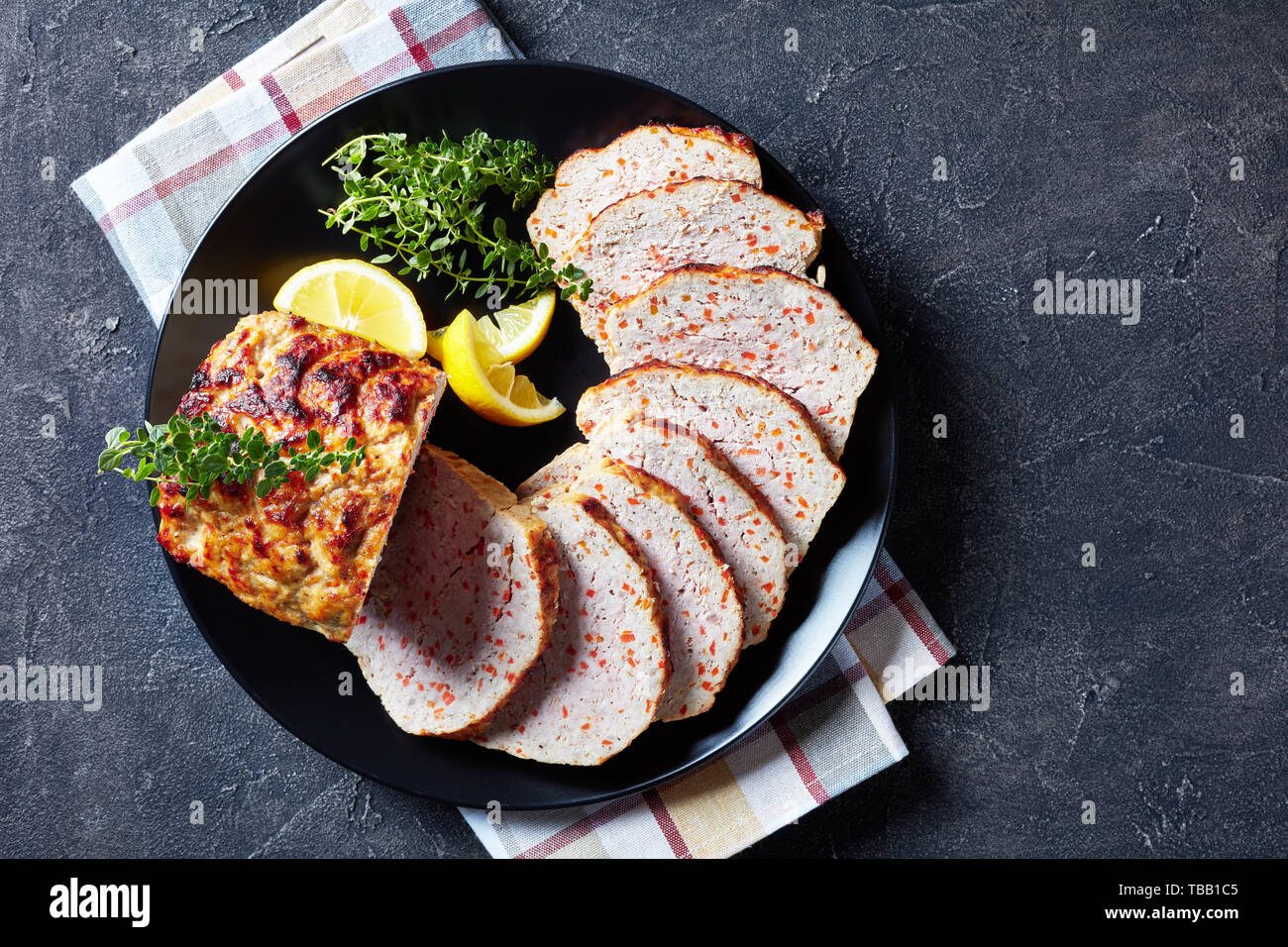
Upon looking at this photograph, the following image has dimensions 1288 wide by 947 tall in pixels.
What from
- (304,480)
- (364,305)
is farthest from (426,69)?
Answer: (304,480)

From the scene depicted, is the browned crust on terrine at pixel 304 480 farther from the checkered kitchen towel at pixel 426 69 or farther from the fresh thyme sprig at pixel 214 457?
the checkered kitchen towel at pixel 426 69

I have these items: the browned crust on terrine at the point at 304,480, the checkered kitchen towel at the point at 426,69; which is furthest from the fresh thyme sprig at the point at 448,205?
the browned crust on terrine at the point at 304,480

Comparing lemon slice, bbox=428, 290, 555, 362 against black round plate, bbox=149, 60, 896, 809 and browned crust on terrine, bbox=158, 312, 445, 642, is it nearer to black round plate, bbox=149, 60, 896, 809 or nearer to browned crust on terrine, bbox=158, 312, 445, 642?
black round plate, bbox=149, 60, 896, 809

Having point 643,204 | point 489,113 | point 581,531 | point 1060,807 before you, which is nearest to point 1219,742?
point 1060,807

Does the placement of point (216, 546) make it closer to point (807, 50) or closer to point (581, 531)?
point (581, 531)

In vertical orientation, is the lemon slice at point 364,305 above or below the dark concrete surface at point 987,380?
above

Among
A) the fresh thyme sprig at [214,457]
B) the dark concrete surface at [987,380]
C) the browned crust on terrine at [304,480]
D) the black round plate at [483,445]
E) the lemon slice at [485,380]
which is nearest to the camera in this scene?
the fresh thyme sprig at [214,457]
